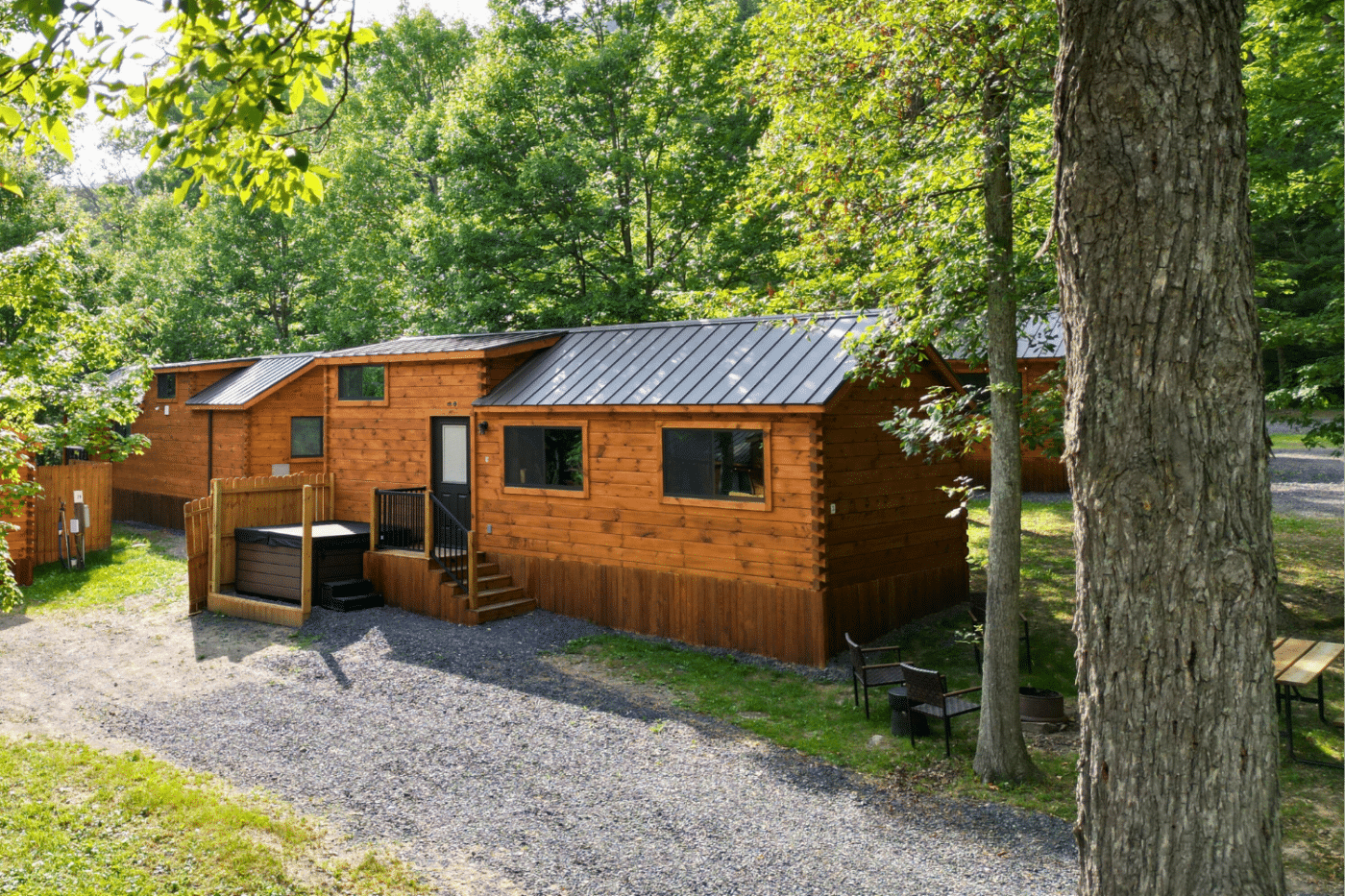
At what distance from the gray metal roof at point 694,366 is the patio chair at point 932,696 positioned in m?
3.64

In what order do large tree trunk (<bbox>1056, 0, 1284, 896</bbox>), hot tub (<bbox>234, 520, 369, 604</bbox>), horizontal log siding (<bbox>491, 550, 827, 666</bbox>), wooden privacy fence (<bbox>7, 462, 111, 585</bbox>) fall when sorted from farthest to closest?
wooden privacy fence (<bbox>7, 462, 111, 585</bbox>)
hot tub (<bbox>234, 520, 369, 604</bbox>)
horizontal log siding (<bbox>491, 550, 827, 666</bbox>)
large tree trunk (<bbox>1056, 0, 1284, 896</bbox>)

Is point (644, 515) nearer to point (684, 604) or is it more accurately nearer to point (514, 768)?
point (684, 604)

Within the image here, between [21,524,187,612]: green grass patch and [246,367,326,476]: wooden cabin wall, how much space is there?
110 inches

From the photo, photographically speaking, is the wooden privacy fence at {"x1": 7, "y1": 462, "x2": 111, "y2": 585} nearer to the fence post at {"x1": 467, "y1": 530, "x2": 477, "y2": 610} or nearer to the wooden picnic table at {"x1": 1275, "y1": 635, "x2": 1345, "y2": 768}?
the fence post at {"x1": 467, "y1": 530, "x2": 477, "y2": 610}

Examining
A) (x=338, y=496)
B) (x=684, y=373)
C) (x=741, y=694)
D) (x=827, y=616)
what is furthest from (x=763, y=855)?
(x=338, y=496)

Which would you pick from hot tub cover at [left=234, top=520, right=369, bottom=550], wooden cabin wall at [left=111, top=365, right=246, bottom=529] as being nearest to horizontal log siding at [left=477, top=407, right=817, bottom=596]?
hot tub cover at [left=234, top=520, right=369, bottom=550]

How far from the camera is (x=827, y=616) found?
444 inches

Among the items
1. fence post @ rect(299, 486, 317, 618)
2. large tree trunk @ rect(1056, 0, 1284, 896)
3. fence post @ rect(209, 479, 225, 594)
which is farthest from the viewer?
fence post @ rect(209, 479, 225, 594)

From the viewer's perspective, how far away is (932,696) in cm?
836

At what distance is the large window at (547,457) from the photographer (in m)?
13.8

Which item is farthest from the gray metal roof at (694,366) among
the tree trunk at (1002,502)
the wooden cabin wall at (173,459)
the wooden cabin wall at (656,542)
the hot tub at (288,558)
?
the wooden cabin wall at (173,459)

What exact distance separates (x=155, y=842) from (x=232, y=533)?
945 centimetres

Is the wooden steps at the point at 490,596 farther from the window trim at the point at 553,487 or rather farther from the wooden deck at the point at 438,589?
the window trim at the point at 553,487

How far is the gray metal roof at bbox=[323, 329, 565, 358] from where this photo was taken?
49.7 ft
